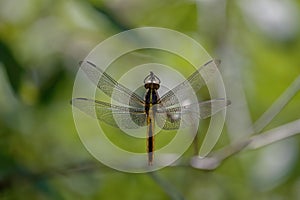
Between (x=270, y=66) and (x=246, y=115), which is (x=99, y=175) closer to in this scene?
(x=246, y=115)

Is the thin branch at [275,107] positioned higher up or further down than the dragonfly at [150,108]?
higher up

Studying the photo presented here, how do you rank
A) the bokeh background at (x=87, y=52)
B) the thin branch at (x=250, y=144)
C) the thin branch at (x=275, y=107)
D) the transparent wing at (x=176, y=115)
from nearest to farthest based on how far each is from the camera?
the transparent wing at (x=176, y=115) → the thin branch at (x=250, y=144) → the bokeh background at (x=87, y=52) → the thin branch at (x=275, y=107)

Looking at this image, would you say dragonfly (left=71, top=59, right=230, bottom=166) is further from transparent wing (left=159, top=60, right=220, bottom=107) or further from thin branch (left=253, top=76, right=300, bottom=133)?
thin branch (left=253, top=76, right=300, bottom=133)

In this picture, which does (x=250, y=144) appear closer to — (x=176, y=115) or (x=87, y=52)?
(x=87, y=52)

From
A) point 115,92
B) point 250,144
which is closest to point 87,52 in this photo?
point 250,144

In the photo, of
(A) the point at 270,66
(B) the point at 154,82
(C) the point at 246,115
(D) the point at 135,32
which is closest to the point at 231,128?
(C) the point at 246,115

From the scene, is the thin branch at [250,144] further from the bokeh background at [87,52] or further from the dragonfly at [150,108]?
the dragonfly at [150,108]

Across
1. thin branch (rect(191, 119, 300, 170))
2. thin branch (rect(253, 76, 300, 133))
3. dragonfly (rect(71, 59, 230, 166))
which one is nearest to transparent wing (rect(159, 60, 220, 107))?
dragonfly (rect(71, 59, 230, 166))

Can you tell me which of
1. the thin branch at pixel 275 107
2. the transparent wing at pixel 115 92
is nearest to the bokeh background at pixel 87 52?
the thin branch at pixel 275 107
